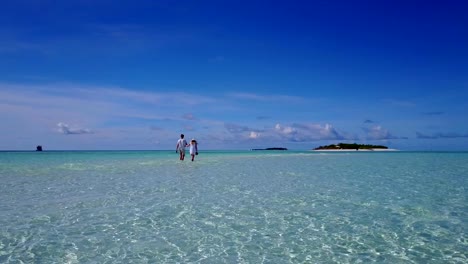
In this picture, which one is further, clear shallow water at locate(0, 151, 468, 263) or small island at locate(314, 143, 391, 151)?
small island at locate(314, 143, 391, 151)

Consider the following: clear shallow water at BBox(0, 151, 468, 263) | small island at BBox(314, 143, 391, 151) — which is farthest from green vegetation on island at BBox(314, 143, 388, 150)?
clear shallow water at BBox(0, 151, 468, 263)

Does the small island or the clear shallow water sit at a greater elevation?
the small island

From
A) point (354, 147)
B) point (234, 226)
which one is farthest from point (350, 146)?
point (234, 226)

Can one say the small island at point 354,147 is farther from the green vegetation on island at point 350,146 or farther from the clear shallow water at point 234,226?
the clear shallow water at point 234,226

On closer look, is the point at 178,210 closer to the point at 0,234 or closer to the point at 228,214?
the point at 228,214

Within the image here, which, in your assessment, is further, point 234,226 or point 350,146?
point 350,146

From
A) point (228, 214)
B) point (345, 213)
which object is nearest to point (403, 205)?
point (345, 213)

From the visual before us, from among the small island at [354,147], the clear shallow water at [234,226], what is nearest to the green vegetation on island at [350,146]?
the small island at [354,147]

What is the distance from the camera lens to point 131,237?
8188 mm

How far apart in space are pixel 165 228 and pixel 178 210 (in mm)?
2149

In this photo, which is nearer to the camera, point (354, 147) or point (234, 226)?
point (234, 226)

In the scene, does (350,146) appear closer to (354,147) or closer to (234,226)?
(354,147)

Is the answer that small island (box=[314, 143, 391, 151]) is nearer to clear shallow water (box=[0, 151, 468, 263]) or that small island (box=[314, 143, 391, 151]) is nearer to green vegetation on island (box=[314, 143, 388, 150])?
green vegetation on island (box=[314, 143, 388, 150])

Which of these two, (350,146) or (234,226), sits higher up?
(350,146)
